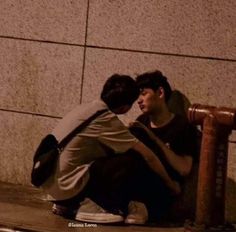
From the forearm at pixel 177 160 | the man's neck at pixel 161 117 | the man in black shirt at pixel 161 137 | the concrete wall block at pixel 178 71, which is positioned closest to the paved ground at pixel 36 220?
the man in black shirt at pixel 161 137

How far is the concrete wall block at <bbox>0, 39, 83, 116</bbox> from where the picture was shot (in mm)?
8211

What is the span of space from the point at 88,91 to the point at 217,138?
75.3 inches

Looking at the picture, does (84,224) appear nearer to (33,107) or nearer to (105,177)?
(105,177)

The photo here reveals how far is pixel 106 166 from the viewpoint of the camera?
703cm

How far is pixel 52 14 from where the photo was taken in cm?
830

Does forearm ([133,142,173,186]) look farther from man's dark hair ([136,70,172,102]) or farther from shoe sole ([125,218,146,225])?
man's dark hair ([136,70,172,102])

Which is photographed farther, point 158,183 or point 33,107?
point 33,107

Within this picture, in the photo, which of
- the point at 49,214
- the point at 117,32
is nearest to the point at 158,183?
the point at 49,214

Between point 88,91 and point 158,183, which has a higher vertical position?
point 88,91

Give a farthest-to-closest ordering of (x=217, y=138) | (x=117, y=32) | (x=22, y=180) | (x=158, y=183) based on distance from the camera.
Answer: (x=22, y=180), (x=117, y=32), (x=158, y=183), (x=217, y=138)

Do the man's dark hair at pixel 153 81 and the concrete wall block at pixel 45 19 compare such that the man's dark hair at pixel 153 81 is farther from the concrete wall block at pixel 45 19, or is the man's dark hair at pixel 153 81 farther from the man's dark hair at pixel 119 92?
the concrete wall block at pixel 45 19

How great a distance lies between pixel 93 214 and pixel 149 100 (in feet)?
3.98

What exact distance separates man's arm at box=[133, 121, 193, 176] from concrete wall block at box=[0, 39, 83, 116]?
1202 millimetres

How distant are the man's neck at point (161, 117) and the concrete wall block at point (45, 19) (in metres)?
1.24
